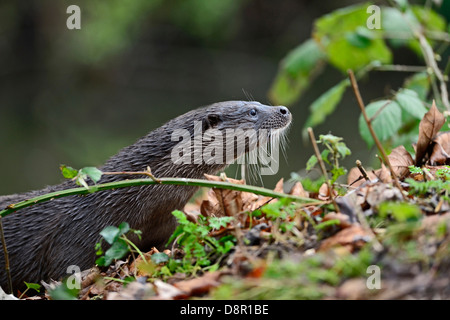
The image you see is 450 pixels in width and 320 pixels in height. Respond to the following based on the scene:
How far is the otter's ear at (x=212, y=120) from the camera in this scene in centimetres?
335

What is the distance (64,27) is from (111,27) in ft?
5.08

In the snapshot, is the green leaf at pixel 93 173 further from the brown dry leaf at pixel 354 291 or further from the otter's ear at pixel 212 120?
the otter's ear at pixel 212 120

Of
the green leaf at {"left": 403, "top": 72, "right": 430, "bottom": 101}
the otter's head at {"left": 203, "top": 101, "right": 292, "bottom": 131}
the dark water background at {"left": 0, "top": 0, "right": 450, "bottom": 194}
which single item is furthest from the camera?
the dark water background at {"left": 0, "top": 0, "right": 450, "bottom": 194}

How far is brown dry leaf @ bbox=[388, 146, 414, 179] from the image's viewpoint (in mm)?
2502

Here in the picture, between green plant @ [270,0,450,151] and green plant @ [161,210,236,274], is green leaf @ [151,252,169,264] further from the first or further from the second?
green plant @ [270,0,450,151]

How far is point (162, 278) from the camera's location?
78.5 inches

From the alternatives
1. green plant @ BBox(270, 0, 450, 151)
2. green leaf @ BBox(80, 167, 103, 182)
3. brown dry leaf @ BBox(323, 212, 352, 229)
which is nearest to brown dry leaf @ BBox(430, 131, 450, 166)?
green plant @ BBox(270, 0, 450, 151)

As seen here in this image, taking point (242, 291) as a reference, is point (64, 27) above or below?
above

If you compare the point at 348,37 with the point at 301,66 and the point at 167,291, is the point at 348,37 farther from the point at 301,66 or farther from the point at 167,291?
the point at 167,291

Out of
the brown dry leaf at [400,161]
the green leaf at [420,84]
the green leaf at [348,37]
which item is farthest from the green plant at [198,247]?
the green leaf at [420,84]

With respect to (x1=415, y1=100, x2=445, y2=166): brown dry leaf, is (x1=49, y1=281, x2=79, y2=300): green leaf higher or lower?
lower

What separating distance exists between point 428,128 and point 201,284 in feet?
4.85
